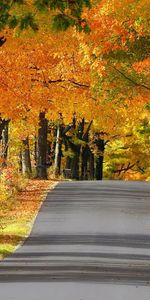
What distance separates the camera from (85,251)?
74.4 feet

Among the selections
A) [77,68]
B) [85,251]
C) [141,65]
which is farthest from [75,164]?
[85,251]

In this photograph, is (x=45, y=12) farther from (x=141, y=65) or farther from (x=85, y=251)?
(x=141, y=65)

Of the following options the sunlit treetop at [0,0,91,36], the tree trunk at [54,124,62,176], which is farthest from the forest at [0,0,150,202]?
the sunlit treetop at [0,0,91,36]

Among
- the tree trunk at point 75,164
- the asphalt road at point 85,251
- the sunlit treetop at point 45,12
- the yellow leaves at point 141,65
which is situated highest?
the yellow leaves at point 141,65

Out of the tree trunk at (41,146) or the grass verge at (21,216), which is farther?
the tree trunk at (41,146)

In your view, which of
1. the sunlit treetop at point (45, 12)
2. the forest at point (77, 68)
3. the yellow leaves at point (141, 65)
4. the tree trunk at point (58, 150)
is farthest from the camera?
the tree trunk at point (58, 150)

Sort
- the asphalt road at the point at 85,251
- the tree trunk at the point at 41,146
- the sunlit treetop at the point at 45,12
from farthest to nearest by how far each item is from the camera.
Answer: the tree trunk at the point at 41,146 < the asphalt road at the point at 85,251 < the sunlit treetop at the point at 45,12

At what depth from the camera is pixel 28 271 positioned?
716 inches

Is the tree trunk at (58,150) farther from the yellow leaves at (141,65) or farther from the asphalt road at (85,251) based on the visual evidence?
the yellow leaves at (141,65)

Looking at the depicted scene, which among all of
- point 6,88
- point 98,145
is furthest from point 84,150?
point 6,88

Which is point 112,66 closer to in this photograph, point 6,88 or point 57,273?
point 6,88

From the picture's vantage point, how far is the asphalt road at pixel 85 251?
15.2 m

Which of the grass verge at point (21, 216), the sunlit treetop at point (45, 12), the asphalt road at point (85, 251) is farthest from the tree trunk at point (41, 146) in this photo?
the sunlit treetop at point (45, 12)

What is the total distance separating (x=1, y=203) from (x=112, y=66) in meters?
7.02
